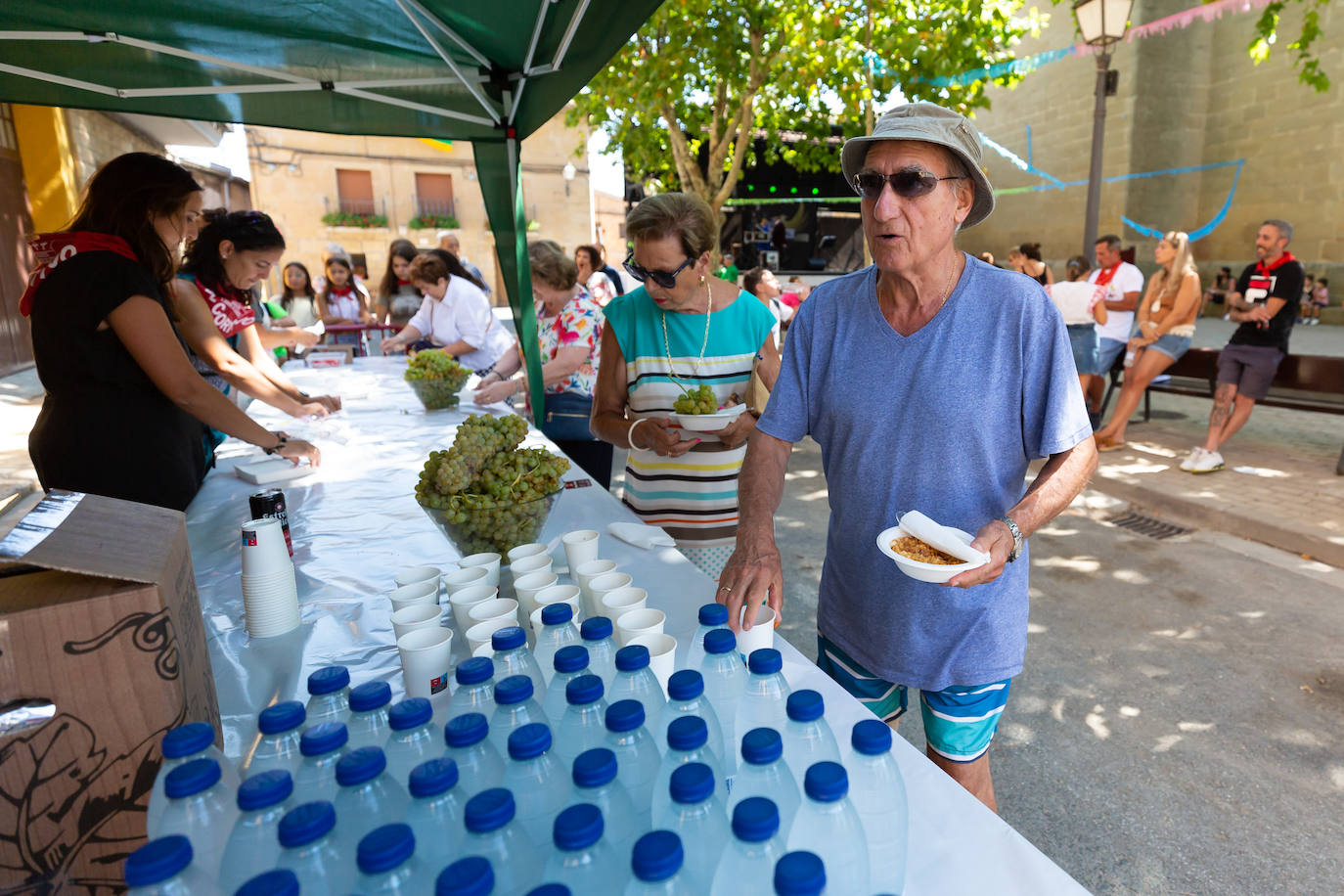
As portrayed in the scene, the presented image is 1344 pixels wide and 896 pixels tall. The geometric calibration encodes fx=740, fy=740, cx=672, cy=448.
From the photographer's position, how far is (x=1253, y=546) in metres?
4.58

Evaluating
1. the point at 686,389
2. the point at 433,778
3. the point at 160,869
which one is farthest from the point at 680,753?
the point at 686,389

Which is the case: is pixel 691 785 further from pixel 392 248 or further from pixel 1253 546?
pixel 392 248

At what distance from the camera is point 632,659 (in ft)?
3.23

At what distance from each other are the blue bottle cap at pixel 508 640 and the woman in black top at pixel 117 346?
1608 mm

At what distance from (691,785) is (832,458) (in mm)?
1131

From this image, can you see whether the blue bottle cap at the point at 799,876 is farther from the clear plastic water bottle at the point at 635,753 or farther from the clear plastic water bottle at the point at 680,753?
the clear plastic water bottle at the point at 635,753

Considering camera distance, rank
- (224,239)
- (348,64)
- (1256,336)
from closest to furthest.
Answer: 1. (224,239)
2. (348,64)
3. (1256,336)

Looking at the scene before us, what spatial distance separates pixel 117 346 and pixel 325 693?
1619 mm

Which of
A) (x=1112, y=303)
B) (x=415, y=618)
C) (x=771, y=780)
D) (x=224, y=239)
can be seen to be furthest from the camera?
(x=1112, y=303)

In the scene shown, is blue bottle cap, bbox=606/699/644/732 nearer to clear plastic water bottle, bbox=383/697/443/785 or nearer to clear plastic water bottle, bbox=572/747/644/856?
clear plastic water bottle, bbox=572/747/644/856

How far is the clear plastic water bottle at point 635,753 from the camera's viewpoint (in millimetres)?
853

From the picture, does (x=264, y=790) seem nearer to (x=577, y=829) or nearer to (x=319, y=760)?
(x=319, y=760)

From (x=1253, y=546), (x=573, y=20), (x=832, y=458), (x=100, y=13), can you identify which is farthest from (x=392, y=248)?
(x=1253, y=546)

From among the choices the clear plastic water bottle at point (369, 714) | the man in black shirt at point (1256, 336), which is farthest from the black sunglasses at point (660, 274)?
the man in black shirt at point (1256, 336)
